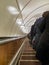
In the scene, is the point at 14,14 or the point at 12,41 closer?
the point at 12,41

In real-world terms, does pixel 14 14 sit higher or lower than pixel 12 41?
higher

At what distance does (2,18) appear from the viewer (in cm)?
487

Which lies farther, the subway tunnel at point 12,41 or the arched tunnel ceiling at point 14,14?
the arched tunnel ceiling at point 14,14

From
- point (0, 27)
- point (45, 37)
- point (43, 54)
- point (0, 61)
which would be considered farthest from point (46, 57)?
point (0, 27)

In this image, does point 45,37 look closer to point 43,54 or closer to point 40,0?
point 43,54

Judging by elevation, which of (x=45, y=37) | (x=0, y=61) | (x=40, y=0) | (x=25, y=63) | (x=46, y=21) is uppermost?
(x=40, y=0)

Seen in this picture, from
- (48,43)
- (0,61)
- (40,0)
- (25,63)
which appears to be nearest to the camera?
(0,61)

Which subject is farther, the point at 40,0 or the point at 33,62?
the point at 40,0

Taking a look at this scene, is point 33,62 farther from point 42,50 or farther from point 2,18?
point 2,18

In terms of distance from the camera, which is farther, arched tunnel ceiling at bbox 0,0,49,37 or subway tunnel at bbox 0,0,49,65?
arched tunnel ceiling at bbox 0,0,49,37

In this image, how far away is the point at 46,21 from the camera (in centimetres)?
335

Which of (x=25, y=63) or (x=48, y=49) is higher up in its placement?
(x=48, y=49)

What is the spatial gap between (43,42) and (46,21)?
13.5 inches

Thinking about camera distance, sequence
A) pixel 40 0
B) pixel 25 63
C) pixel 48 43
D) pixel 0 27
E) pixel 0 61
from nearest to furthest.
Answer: pixel 0 61 < pixel 48 43 < pixel 25 63 < pixel 0 27 < pixel 40 0
